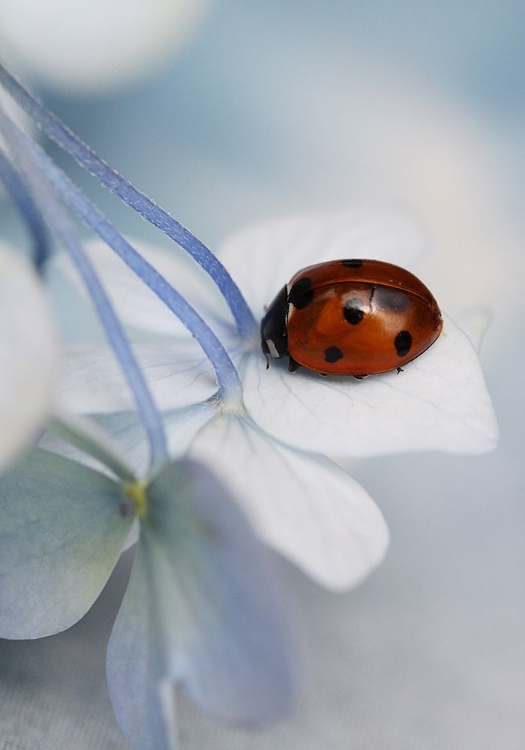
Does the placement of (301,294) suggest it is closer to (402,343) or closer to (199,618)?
(402,343)

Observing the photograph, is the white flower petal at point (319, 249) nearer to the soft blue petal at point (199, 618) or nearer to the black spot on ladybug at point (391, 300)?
the black spot on ladybug at point (391, 300)

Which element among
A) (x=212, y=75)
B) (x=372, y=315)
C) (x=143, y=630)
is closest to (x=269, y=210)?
(x=212, y=75)

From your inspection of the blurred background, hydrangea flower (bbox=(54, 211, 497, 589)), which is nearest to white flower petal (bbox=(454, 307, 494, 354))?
hydrangea flower (bbox=(54, 211, 497, 589))

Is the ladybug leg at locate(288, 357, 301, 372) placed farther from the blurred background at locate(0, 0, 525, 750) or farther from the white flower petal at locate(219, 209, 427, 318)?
the blurred background at locate(0, 0, 525, 750)

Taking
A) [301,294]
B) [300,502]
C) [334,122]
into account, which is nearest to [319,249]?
[301,294]

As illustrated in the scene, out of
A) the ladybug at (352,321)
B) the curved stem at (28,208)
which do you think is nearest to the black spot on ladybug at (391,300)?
the ladybug at (352,321)

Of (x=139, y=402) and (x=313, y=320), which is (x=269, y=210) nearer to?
(x=313, y=320)
